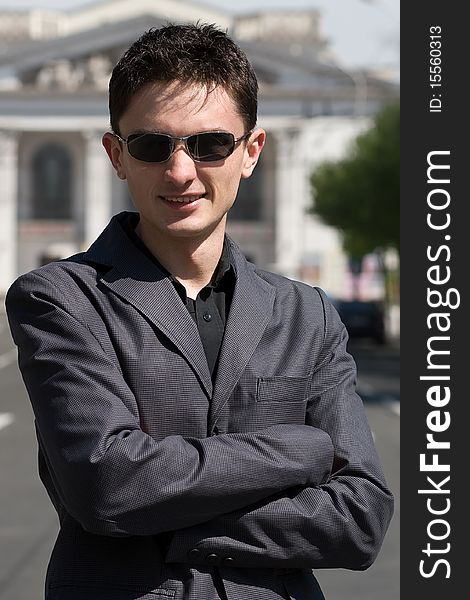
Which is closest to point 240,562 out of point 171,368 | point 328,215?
point 171,368

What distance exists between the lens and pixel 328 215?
55969 mm

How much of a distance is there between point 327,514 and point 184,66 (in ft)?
2.74

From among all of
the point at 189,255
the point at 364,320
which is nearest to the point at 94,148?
the point at 364,320

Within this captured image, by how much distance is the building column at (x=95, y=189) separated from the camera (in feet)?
265

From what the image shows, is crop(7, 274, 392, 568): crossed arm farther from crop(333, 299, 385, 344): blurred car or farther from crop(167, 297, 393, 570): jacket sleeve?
crop(333, 299, 385, 344): blurred car

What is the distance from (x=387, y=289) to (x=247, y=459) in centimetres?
5618

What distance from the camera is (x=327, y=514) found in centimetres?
278

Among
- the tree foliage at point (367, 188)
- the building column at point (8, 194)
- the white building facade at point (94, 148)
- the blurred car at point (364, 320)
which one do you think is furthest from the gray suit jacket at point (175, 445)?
the building column at point (8, 194)

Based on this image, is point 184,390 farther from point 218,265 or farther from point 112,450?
point 218,265

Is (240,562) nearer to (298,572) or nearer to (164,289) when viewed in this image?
(298,572)

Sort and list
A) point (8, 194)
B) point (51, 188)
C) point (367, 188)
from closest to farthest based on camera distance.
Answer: point (367, 188) → point (8, 194) → point (51, 188)

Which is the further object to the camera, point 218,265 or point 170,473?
point 218,265

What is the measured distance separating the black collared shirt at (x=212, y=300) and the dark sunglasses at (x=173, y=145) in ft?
0.64

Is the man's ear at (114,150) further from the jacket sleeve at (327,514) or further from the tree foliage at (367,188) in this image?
the tree foliage at (367,188)
